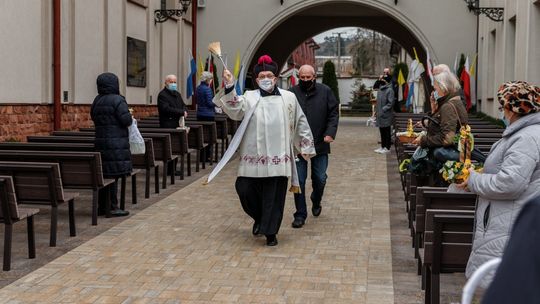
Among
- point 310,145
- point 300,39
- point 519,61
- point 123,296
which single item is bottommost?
point 123,296

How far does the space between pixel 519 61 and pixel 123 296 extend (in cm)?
1015

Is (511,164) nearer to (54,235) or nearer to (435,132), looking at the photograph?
(435,132)

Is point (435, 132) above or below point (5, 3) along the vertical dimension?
below

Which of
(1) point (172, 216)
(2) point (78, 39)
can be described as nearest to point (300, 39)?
(2) point (78, 39)

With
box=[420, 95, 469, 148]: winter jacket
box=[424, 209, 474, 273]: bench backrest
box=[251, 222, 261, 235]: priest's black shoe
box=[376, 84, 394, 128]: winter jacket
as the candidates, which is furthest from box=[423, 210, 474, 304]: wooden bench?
box=[376, 84, 394, 128]: winter jacket

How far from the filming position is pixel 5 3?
37.5 feet

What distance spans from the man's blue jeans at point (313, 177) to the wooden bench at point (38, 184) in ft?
7.98

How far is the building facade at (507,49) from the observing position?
1259 centimetres

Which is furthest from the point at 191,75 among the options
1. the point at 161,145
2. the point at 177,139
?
the point at 161,145

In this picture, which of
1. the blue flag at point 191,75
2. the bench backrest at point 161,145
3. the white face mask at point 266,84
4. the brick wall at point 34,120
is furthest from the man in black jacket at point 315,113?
the blue flag at point 191,75

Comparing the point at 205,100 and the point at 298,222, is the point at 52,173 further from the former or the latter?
the point at 205,100

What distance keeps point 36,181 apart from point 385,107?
10.8 m

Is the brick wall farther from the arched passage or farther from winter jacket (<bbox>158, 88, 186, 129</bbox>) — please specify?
the arched passage

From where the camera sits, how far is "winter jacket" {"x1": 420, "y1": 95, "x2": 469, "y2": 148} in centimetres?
662
